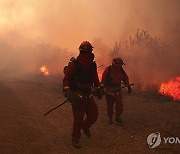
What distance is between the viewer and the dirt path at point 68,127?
6.39 metres

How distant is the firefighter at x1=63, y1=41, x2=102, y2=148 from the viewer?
644cm

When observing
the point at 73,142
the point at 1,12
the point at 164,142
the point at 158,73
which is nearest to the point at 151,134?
the point at 164,142

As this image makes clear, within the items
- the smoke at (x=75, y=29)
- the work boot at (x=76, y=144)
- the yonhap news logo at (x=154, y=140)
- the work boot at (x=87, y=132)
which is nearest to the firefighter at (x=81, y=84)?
the work boot at (x=76, y=144)

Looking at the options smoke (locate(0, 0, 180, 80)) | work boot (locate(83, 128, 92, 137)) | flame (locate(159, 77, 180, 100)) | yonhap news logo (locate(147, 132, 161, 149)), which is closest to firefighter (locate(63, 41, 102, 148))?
work boot (locate(83, 128, 92, 137))

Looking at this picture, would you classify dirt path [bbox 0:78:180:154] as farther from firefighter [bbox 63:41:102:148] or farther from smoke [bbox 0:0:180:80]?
smoke [bbox 0:0:180:80]

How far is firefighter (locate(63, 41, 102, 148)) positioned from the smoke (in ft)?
30.2

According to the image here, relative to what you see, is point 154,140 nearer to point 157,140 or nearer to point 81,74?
point 157,140

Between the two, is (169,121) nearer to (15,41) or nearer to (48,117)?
(48,117)

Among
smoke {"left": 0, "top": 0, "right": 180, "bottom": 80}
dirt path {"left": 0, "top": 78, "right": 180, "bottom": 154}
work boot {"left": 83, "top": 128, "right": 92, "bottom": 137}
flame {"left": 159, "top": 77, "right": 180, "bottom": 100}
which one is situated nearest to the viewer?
dirt path {"left": 0, "top": 78, "right": 180, "bottom": 154}

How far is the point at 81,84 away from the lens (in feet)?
21.6

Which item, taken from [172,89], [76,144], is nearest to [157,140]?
[76,144]

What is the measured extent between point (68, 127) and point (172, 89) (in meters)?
6.38

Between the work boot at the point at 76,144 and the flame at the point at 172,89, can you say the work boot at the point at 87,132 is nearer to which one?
the work boot at the point at 76,144

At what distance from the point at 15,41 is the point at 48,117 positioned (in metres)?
30.9
